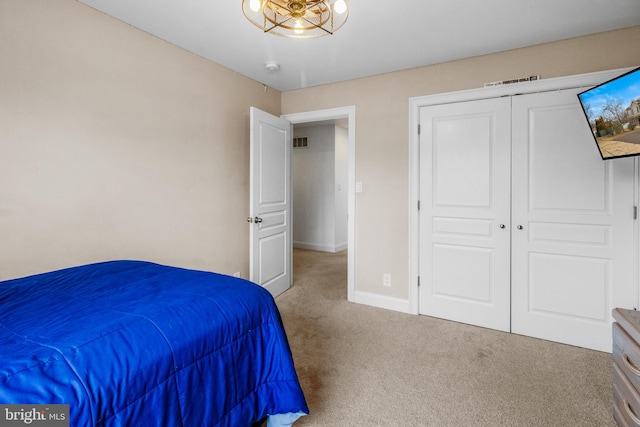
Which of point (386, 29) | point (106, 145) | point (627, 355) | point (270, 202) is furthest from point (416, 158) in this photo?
point (106, 145)

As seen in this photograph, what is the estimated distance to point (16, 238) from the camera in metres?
1.80

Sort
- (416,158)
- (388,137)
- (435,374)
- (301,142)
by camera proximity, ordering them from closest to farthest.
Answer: (435,374)
(416,158)
(388,137)
(301,142)

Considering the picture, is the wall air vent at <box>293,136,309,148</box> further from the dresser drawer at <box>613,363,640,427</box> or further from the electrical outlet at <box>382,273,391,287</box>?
the dresser drawer at <box>613,363,640,427</box>

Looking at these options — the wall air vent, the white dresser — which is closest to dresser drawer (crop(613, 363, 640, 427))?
the white dresser

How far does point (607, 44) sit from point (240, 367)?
11.0ft

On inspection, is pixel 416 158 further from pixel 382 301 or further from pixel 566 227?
pixel 382 301

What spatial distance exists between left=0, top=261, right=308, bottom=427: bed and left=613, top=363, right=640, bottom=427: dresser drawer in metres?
1.37

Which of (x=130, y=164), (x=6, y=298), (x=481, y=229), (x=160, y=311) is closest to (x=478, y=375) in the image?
(x=481, y=229)

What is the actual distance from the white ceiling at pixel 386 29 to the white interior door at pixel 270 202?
2.19ft

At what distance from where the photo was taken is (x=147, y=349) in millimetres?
1031

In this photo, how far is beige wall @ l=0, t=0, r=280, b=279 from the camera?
1.80 m

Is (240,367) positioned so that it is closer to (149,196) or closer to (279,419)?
(279,419)

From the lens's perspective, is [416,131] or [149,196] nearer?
[149,196]

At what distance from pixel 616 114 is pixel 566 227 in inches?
38.0
